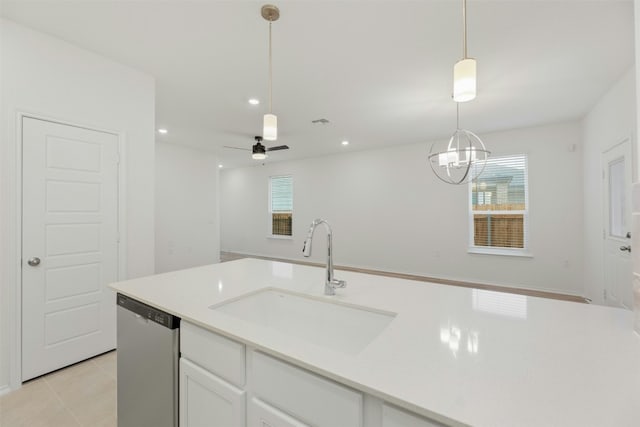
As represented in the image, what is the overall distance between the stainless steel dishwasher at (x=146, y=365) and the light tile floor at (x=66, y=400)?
51 centimetres

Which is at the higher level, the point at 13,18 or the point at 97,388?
the point at 13,18

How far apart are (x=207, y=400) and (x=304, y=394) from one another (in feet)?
1.82

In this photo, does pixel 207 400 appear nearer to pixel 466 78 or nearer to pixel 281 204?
pixel 466 78

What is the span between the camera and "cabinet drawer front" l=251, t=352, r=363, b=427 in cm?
77

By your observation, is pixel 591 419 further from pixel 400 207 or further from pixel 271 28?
pixel 400 207

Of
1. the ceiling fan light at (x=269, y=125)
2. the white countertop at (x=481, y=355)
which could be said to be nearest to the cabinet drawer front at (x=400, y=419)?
the white countertop at (x=481, y=355)

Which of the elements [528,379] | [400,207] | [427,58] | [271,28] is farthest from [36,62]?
[400,207]

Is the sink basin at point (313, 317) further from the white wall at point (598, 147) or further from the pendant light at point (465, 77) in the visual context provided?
the white wall at point (598, 147)

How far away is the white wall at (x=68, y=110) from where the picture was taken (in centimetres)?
207

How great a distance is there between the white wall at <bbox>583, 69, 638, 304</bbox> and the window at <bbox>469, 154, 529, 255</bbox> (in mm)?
794

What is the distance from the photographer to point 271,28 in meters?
2.18

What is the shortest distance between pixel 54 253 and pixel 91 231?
295 millimetres

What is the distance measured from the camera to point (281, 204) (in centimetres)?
768

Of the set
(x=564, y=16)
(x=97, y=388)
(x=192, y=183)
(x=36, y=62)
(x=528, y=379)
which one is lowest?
(x=97, y=388)
